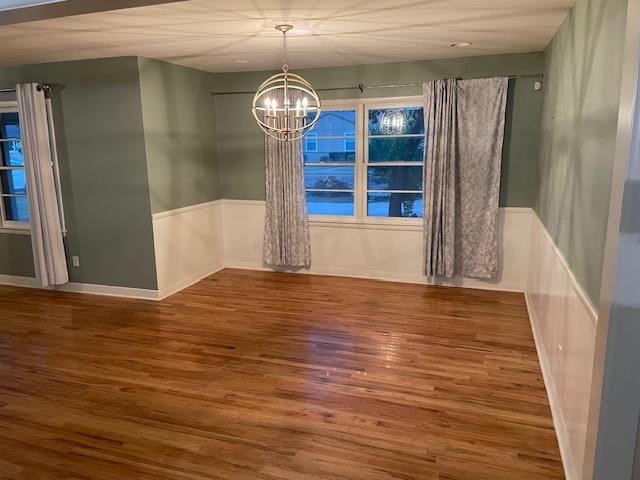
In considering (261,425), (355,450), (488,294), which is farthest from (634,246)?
(488,294)

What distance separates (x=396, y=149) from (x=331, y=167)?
0.78 metres

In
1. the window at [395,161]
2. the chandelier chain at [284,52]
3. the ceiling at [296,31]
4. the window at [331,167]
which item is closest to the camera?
the ceiling at [296,31]

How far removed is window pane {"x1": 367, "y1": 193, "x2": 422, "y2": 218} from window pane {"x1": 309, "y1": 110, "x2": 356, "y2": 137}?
79 cm

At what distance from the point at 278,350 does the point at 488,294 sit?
2.43 m

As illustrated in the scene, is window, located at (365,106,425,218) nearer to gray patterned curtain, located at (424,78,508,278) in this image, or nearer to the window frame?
gray patterned curtain, located at (424,78,508,278)

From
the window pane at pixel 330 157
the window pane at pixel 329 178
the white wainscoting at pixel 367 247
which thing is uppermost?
the window pane at pixel 330 157

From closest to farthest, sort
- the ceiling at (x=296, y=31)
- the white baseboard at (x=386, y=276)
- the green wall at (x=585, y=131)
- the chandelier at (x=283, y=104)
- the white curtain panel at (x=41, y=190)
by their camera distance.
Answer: the green wall at (x=585, y=131), the ceiling at (x=296, y=31), the chandelier at (x=283, y=104), the white curtain panel at (x=41, y=190), the white baseboard at (x=386, y=276)

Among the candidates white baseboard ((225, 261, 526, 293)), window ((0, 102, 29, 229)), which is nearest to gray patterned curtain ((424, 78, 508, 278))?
white baseboard ((225, 261, 526, 293))

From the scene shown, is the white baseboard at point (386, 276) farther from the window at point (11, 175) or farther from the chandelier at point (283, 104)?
the window at point (11, 175)

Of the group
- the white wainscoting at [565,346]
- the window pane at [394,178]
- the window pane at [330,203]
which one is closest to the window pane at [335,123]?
the window pane at [394,178]

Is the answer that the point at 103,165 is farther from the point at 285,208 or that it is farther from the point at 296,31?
the point at 296,31

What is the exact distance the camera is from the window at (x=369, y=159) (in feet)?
16.7

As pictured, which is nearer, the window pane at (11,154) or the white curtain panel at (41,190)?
the white curtain panel at (41,190)

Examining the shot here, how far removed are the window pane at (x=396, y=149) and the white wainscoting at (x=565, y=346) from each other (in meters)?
1.76
